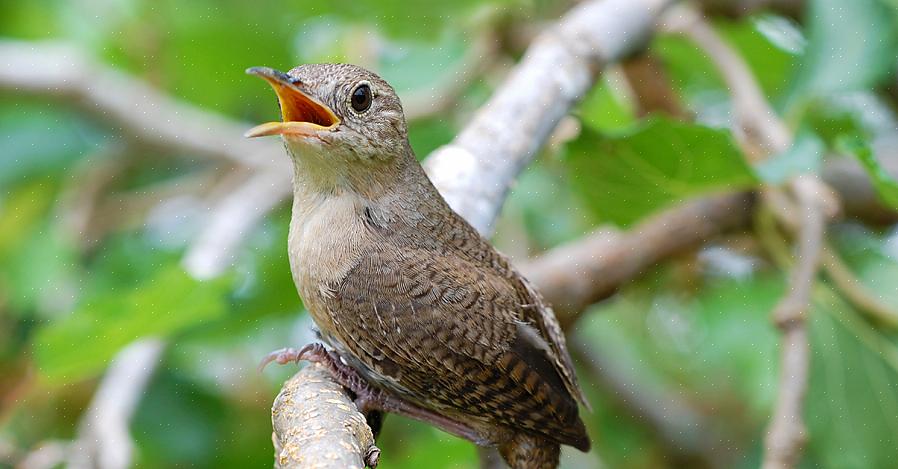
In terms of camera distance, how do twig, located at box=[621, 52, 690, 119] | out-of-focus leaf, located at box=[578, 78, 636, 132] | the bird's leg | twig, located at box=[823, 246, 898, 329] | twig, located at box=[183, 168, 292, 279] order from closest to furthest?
the bird's leg → twig, located at box=[183, 168, 292, 279] → twig, located at box=[823, 246, 898, 329] → twig, located at box=[621, 52, 690, 119] → out-of-focus leaf, located at box=[578, 78, 636, 132]

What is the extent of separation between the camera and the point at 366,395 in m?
1.91

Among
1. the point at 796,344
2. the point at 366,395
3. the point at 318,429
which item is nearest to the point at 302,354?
the point at 366,395

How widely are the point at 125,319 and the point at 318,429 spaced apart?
861mm

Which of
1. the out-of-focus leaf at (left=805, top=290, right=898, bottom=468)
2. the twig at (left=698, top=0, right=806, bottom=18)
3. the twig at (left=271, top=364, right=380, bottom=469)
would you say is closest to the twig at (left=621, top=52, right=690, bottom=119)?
the twig at (left=698, top=0, right=806, bottom=18)

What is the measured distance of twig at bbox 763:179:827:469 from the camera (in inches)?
84.7

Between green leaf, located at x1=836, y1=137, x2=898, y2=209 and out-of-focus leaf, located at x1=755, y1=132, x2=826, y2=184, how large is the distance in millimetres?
74

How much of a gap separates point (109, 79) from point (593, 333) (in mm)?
1889

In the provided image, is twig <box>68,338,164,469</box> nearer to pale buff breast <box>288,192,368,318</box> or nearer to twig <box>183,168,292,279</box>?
twig <box>183,168,292,279</box>

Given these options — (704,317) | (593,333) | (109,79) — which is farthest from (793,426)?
(109,79)

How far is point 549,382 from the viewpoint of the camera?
6.56 feet

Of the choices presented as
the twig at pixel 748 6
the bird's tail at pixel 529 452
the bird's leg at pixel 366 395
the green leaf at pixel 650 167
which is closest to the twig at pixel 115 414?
the bird's leg at pixel 366 395

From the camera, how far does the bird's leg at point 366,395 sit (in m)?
1.90

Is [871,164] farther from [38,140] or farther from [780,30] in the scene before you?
[38,140]

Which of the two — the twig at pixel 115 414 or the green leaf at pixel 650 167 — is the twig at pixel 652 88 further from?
the twig at pixel 115 414
